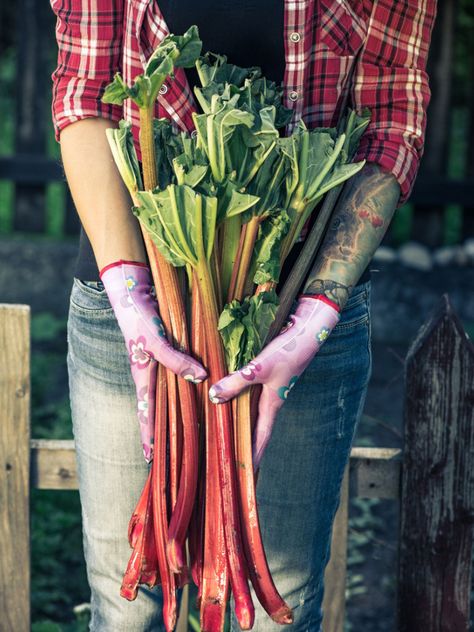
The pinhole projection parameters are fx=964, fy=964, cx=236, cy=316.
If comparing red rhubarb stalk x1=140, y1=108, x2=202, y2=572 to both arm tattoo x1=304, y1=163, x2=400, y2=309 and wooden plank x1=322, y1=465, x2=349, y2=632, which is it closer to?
arm tattoo x1=304, y1=163, x2=400, y2=309

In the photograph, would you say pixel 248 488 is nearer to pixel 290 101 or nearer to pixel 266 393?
pixel 266 393

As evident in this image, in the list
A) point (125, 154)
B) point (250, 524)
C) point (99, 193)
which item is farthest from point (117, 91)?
point (250, 524)

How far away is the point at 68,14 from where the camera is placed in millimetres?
1804

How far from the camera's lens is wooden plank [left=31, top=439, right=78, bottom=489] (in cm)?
254

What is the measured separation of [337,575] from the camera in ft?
8.18

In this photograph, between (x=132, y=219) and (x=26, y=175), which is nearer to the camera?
(x=132, y=219)

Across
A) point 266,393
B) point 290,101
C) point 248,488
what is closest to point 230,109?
point 290,101

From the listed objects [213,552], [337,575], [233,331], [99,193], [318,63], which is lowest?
[337,575]

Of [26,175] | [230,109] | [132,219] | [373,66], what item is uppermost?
[26,175]

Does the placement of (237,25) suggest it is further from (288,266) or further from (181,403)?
(181,403)

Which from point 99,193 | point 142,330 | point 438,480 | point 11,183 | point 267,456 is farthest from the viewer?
point 11,183

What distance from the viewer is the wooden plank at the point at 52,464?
2535 mm

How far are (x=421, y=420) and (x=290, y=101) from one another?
97 cm

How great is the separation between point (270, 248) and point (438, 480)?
3.34ft
